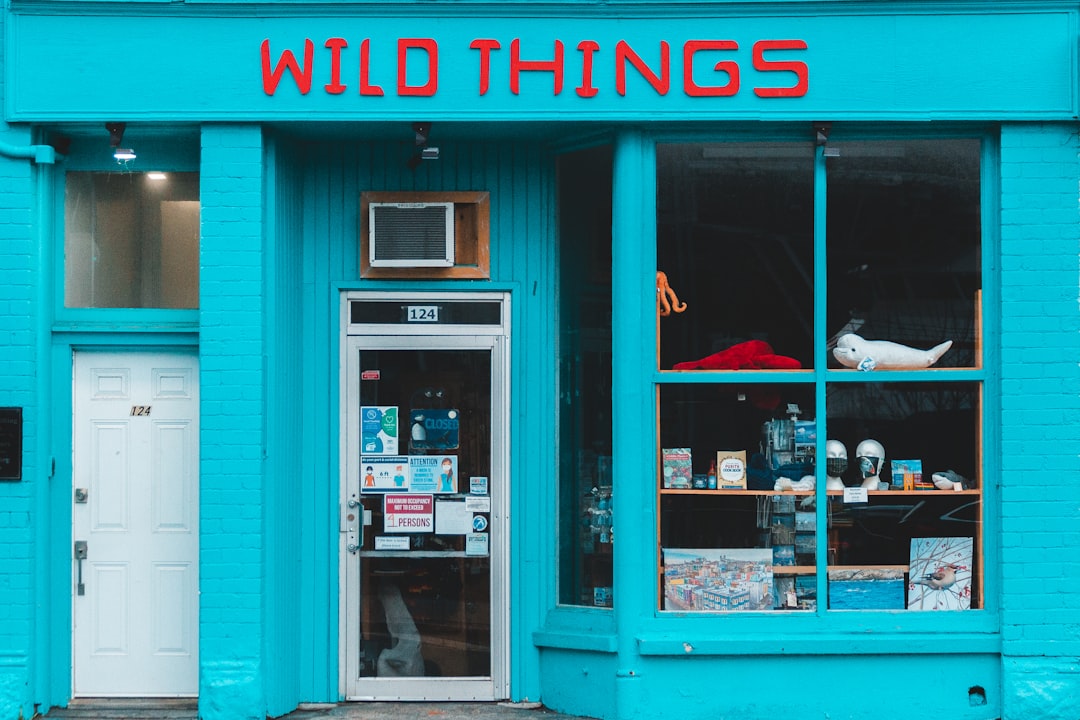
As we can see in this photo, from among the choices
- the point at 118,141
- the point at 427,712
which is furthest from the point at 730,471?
the point at 118,141

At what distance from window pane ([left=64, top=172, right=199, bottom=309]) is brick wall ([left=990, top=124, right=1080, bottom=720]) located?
16.3 ft

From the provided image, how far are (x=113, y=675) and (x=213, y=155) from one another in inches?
128

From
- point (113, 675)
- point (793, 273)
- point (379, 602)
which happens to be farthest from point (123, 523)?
point (793, 273)

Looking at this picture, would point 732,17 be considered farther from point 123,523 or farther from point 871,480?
point 123,523

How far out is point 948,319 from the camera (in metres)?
6.95

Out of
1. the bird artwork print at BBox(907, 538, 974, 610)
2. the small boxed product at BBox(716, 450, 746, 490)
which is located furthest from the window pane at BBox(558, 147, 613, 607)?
the bird artwork print at BBox(907, 538, 974, 610)

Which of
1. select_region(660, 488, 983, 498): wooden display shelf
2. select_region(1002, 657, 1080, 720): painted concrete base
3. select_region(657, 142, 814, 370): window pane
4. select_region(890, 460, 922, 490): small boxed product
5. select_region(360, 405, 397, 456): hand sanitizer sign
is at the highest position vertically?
select_region(657, 142, 814, 370): window pane

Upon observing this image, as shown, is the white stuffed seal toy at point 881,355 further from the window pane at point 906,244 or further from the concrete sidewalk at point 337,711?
the concrete sidewalk at point 337,711

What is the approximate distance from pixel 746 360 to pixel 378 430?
2.34 m

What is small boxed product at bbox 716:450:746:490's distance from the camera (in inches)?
275

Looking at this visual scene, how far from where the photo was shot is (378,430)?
7.31 m

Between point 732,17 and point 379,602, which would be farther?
point 379,602

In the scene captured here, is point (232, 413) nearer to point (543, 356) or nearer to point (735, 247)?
point (543, 356)

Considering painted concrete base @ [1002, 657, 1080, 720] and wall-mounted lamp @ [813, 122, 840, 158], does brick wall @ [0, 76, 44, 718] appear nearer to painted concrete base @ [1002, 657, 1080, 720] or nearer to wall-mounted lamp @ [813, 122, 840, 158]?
wall-mounted lamp @ [813, 122, 840, 158]
